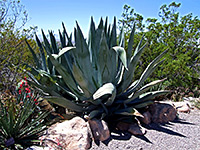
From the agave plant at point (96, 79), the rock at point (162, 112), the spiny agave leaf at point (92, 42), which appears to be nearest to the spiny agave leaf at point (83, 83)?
the agave plant at point (96, 79)

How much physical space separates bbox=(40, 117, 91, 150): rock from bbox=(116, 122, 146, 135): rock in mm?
705

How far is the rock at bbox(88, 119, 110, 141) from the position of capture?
295 cm

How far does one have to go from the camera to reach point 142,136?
10.3 ft

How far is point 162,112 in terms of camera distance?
377cm

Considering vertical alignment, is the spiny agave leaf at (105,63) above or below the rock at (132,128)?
above

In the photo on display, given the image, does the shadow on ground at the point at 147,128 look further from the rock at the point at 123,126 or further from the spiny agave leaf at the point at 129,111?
the spiny agave leaf at the point at 129,111

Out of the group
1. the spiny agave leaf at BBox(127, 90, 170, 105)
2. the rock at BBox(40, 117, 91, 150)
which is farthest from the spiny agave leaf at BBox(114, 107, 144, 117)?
the rock at BBox(40, 117, 91, 150)

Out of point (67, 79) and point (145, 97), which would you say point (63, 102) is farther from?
point (145, 97)

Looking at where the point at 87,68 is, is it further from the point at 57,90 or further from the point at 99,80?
the point at 57,90

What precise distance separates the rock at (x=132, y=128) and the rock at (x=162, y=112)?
530 mm

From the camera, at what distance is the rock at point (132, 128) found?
10.4 feet

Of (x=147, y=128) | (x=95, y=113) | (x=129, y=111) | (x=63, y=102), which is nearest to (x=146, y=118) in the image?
(x=147, y=128)

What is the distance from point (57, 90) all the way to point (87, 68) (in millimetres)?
913

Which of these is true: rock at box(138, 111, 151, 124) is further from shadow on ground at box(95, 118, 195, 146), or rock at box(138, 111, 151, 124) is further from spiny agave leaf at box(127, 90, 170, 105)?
spiny agave leaf at box(127, 90, 170, 105)
